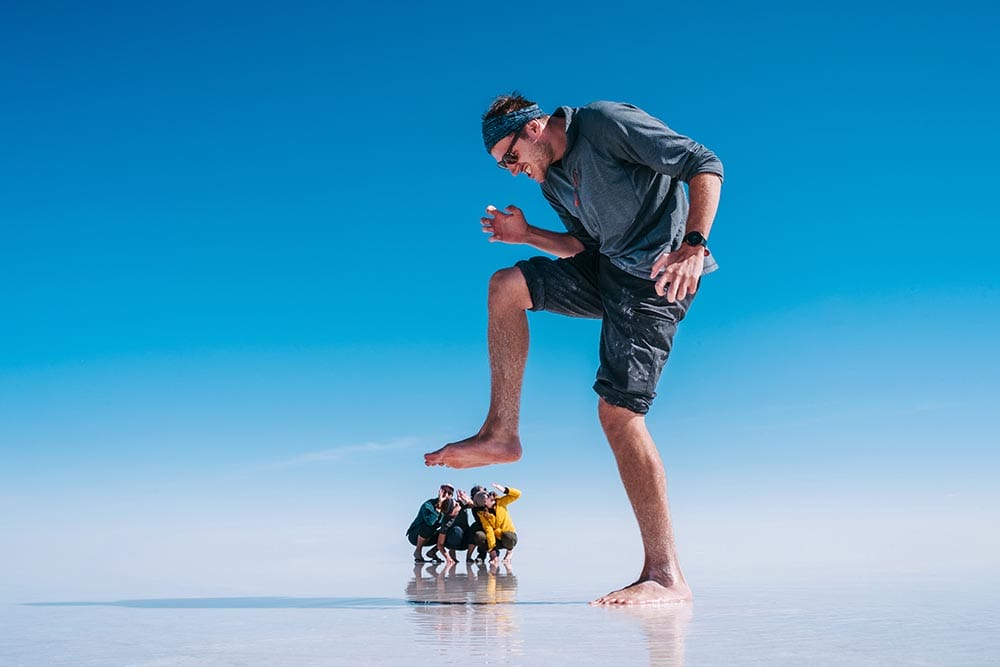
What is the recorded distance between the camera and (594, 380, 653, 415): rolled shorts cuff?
3832 millimetres

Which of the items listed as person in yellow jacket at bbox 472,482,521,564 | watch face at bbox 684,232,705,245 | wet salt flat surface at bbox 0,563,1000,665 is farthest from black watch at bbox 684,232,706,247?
person in yellow jacket at bbox 472,482,521,564

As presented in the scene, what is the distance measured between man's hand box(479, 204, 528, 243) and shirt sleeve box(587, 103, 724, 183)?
0.66 meters

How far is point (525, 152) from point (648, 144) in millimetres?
576

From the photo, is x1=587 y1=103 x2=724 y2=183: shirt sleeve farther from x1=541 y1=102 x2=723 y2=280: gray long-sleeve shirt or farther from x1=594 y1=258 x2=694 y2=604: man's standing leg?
x1=594 y1=258 x2=694 y2=604: man's standing leg

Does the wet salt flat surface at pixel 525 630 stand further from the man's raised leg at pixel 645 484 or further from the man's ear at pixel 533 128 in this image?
the man's ear at pixel 533 128

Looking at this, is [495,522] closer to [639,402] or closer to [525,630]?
[639,402]

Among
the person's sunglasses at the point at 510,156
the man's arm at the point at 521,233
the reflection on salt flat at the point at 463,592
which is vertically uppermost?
the person's sunglasses at the point at 510,156

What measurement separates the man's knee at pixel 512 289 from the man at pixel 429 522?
6.94m

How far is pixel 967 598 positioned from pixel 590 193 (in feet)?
7.13

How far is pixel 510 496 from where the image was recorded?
10.5 metres

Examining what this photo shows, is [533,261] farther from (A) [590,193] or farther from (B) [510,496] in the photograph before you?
(B) [510,496]

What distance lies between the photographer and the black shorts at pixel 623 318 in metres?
3.85

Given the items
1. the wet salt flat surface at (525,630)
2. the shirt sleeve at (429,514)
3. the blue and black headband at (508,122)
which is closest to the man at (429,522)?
A: the shirt sleeve at (429,514)

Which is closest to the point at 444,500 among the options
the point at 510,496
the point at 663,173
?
the point at 510,496
